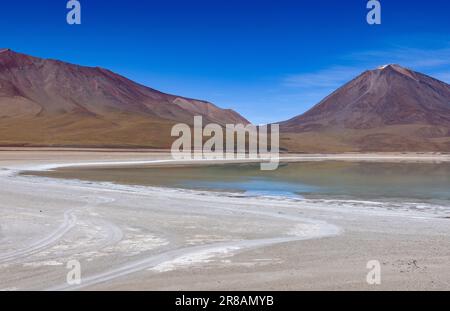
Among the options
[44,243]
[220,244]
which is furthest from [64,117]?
[220,244]

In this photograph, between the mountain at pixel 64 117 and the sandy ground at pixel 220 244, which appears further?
the mountain at pixel 64 117

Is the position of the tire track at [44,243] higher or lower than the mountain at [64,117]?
lower

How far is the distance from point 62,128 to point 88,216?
119486 millimetres

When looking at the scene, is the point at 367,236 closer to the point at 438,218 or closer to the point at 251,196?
the point at 438,218

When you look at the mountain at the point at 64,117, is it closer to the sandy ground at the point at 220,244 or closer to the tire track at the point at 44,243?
the sandy ground at the point at 220,244

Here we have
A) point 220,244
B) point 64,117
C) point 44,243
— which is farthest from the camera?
point 64,117

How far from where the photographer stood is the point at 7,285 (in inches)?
255

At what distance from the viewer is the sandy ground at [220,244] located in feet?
22.4

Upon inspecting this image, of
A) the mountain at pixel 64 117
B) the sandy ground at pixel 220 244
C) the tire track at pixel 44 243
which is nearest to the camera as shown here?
the sandy ground at pixel 220 244

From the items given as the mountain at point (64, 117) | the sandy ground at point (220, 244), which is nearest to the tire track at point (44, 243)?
the sandy ground at point (220, 244)

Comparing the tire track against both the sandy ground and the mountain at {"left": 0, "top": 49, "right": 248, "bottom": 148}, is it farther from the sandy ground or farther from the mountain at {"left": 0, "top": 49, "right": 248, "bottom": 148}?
the mountain at {"left": 0, "top": 49, "right": 248, "bottom": 148}

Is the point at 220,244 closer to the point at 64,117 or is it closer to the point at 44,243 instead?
the point at 44,243

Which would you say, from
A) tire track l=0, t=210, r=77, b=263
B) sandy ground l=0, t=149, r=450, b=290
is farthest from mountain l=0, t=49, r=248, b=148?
tire track l=0, t=210, r=77, b=263

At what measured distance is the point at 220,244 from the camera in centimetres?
934
